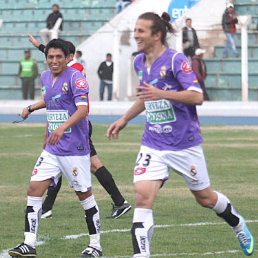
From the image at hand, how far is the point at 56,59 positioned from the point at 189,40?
18836 mm

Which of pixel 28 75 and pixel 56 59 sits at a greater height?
pixel 56 59

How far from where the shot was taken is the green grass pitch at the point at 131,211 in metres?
7.93

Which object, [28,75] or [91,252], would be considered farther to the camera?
[28,75]

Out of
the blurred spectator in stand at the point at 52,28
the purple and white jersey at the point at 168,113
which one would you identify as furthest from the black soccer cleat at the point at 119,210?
the blurred spectator in stand at the point at 52,28

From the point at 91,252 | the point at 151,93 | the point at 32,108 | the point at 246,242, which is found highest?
the point at 151,93

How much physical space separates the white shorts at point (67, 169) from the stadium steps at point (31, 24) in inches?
789

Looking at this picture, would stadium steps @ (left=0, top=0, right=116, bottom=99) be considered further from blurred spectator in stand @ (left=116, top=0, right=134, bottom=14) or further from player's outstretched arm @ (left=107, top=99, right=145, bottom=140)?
player's outstretched arm @ (left=107, top=99, right=145, bottom=140)

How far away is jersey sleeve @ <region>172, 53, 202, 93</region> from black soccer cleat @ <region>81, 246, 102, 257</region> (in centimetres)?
171

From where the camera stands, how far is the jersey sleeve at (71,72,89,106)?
25.0ft

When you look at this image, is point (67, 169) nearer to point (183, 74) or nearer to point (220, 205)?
point (220, 205)

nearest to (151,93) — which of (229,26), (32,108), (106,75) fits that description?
(32,108)

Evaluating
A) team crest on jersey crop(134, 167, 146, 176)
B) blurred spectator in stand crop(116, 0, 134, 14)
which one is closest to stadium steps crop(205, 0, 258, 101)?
blurred spectator in stand crop(116, 0, 134, 14)

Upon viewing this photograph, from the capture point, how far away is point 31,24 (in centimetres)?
3425

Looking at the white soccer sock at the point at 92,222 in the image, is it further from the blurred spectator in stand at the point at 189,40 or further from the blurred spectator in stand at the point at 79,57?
the blurred spectator in stand at the point at 79,57
